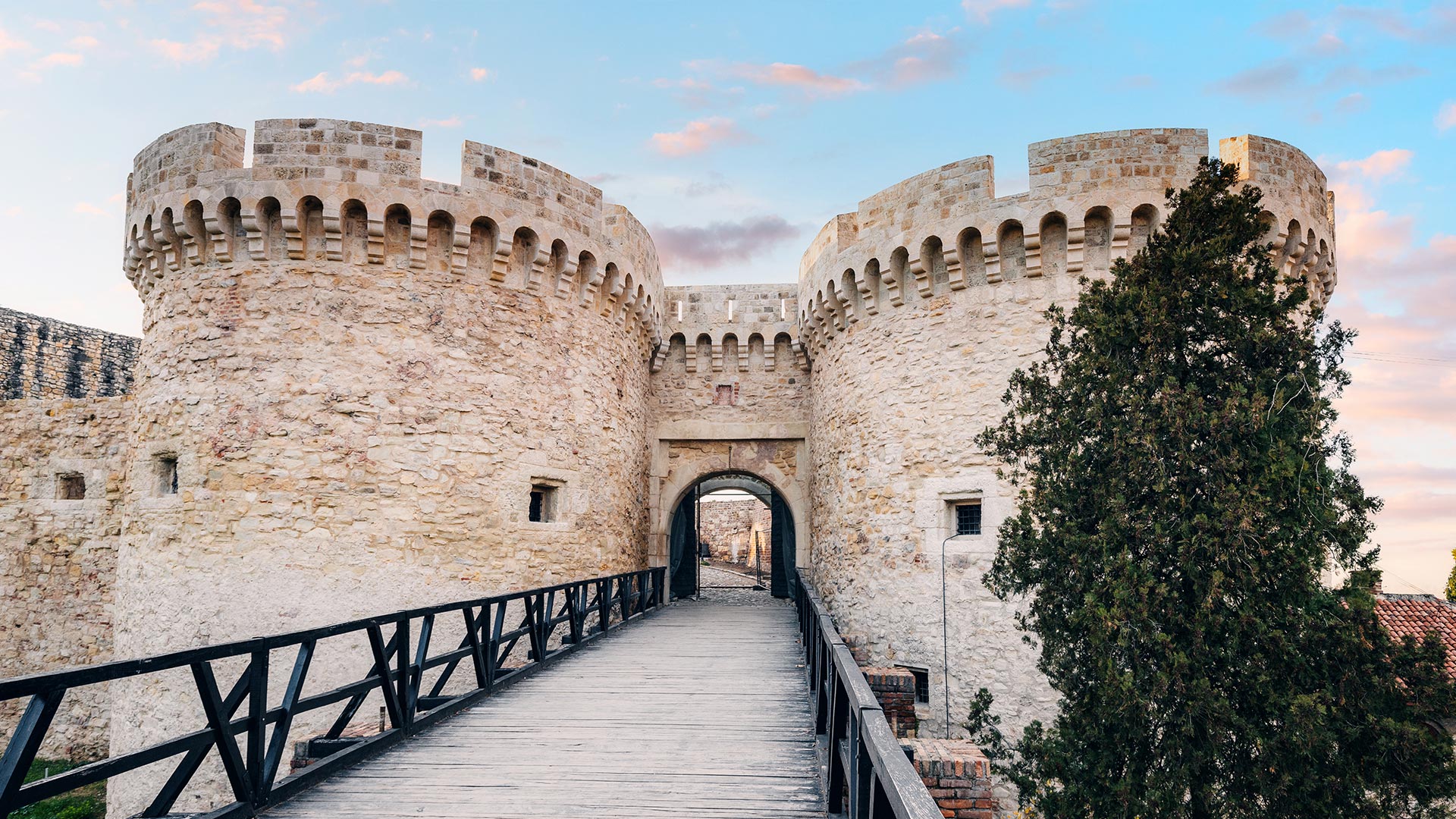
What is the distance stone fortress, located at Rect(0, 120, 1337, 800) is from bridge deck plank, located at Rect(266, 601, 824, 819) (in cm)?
267

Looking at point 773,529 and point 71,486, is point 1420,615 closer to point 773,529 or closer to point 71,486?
point 773,529

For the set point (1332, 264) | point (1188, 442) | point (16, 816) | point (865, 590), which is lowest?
point (16, 816)

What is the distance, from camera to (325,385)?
823cm

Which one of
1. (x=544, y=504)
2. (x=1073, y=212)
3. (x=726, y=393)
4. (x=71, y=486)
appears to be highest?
(x=1073, y=212)

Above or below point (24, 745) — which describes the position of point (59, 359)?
above

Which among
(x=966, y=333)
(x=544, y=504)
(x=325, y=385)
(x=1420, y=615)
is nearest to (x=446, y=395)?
(x=325, y=385)

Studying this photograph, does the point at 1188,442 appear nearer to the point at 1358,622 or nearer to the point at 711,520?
the point at 1358,622

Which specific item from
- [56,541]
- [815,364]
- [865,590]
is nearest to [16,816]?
[56,541]

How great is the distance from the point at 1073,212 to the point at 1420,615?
32.5 feet

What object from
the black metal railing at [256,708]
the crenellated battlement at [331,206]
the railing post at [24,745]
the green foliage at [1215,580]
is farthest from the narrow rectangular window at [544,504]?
the railing post at [24,745]

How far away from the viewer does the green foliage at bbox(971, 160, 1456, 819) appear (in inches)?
214

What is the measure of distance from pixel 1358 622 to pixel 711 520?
2017cm

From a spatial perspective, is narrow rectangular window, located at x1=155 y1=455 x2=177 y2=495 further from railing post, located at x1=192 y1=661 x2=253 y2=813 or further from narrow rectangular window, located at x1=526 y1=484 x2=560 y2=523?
railing post, located at x1=192 y1=661 x2=253 y2=813

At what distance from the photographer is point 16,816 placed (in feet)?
32.5
